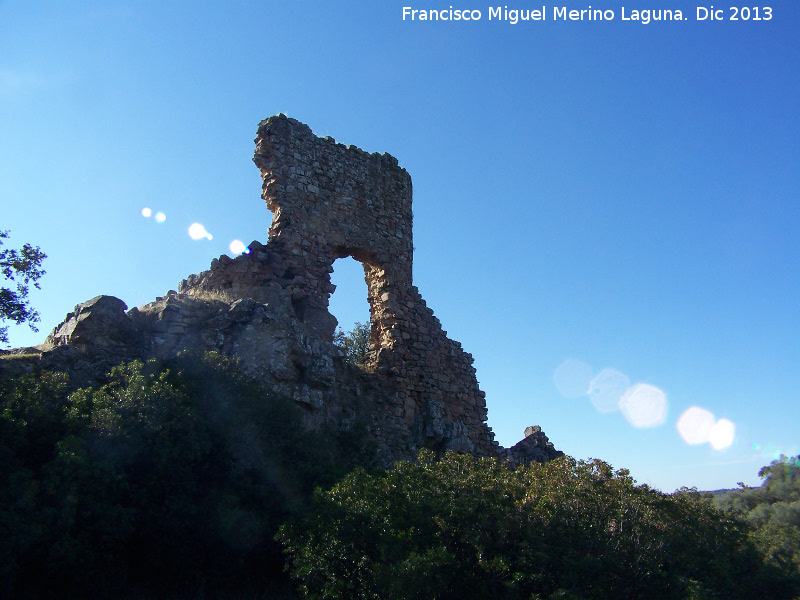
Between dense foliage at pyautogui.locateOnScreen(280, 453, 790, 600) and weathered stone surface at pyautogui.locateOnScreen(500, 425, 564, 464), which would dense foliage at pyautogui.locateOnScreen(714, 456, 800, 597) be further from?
weathered stone surface at pyautogui.locateOnScreen(500, 425, 564, 464)

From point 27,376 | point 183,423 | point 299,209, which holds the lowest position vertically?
point 183,423

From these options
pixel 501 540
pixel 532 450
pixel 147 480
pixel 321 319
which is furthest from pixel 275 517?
pixel 532 450

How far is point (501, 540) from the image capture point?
5.74 meters

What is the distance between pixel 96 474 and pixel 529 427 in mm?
9923

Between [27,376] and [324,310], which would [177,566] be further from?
[324,310]

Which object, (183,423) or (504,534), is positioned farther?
(183,423)

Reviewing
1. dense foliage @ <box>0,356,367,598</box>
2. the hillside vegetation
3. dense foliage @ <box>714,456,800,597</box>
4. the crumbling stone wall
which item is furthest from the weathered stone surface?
dense foliage @ <box>0,356,367,598</box>

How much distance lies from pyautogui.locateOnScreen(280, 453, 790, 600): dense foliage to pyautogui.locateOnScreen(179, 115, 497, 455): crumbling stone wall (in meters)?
4.72

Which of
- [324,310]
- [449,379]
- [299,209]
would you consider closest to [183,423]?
[324,310]

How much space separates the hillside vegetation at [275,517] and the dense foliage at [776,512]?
0.20m

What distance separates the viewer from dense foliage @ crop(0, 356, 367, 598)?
5840 mm

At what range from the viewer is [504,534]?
5734 mm

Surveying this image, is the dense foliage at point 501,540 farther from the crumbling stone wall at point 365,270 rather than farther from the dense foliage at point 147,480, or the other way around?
the crumbling stone wall at point 365,270

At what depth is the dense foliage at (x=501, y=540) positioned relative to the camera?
17.8 feet
